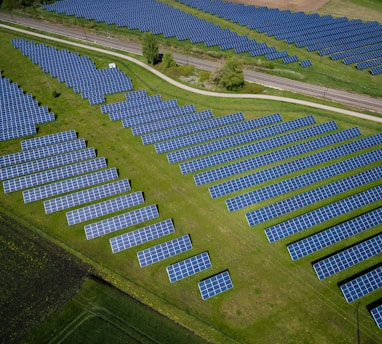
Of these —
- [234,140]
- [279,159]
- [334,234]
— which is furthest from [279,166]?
[334,234]

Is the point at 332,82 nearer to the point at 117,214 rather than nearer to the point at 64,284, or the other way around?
the point at 117,214

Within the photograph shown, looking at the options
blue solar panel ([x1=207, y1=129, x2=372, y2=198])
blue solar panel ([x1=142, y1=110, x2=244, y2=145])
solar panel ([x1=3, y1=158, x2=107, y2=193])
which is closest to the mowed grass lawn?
solar panel ([x1=3, y1=158, x2=107, y2=193])

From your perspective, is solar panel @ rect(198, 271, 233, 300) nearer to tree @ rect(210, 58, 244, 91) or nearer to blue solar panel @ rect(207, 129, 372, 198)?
blue solar panel @ rect(207, 129, 372, 198)

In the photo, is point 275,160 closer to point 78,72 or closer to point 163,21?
point 78,72

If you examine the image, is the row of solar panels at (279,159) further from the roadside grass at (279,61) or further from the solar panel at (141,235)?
the roadside grass at (279,61)

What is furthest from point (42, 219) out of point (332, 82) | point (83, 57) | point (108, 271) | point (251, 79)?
point (332, 82)

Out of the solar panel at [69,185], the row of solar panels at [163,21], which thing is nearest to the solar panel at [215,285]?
the solar panel at [69,185]
